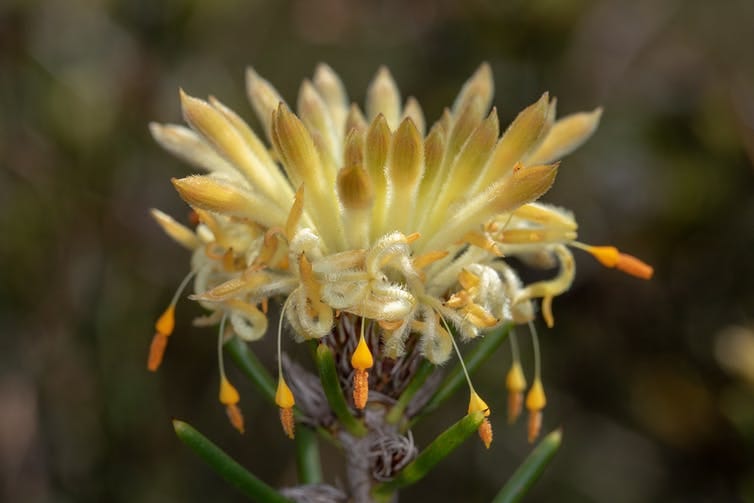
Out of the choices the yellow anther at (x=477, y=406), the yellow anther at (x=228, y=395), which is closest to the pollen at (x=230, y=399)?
the yellow anther at (x=228, y=395)

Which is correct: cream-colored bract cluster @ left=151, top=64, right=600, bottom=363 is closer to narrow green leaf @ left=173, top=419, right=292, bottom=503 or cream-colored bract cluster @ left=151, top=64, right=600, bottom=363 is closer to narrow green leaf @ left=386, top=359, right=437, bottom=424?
narrow green leaf @ left=386, top=359, right=437, bottom=424

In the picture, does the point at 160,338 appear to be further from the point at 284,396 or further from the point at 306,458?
the point at 306,458

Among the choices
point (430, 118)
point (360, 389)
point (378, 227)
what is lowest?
point (430, 118)

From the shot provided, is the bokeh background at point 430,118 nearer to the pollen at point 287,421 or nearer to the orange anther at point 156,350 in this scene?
the orange anther at point 156,350

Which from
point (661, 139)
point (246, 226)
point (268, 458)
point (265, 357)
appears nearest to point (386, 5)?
point (661, 139)

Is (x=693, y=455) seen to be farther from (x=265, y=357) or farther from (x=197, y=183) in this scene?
(x=197, y=183)

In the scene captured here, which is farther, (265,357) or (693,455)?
(265,357)

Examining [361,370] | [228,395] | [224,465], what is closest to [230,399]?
[228,395]
